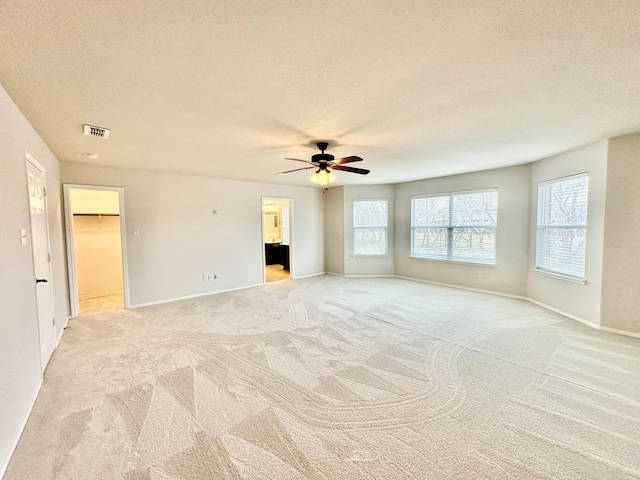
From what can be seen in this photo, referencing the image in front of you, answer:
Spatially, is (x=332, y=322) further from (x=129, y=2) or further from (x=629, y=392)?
(x=129, y=2)

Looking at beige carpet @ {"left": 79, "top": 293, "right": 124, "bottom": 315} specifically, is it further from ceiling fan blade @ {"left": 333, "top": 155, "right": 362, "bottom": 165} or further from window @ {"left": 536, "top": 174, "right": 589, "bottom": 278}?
window @ {"left": 536, "top": 174, "right": 589, "bottom": 278}

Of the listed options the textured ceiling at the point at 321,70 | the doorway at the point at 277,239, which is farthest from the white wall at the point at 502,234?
the doorway at the point at 277,239

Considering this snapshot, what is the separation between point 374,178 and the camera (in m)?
6.12

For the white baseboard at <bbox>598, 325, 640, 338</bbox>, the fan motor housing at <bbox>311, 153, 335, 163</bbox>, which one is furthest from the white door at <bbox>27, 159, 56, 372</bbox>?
the white baseboard at <bbox>598, 325, 640, 338</bbox>

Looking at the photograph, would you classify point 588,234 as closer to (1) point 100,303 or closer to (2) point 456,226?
(2) point 456,226

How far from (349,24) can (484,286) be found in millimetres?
5594

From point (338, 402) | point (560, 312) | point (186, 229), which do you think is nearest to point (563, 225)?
point (560, 312)

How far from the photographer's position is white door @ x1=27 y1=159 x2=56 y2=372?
8.82 ft

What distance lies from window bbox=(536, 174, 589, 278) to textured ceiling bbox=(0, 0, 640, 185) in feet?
3.27

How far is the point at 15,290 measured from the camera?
2059 millimetres

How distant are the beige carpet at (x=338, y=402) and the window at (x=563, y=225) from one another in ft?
2.95

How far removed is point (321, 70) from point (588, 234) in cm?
429

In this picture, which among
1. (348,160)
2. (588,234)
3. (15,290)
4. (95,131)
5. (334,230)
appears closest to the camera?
(15,290)

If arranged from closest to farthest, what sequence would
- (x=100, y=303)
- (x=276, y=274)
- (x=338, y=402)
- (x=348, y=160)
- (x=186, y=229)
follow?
(x=338, y=402)
(x=348, y=160)
(x=100, y=303)
(x=186, y=229)
(x=276, y=274)
